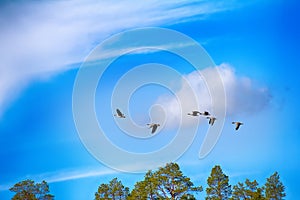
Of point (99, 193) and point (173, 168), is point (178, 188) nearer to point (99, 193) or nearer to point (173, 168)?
point (173, 168)

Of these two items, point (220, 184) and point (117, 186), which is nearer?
point (220, 184)

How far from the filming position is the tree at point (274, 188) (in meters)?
56.6

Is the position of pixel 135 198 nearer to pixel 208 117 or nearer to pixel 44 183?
pixel 44 183

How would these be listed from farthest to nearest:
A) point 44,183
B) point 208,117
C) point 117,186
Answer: point 44,183 → point 117,186 → point 208,117

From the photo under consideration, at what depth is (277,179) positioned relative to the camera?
2258 inches

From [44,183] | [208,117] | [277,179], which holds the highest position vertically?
[44,183]

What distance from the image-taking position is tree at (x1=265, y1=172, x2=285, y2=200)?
5659cm

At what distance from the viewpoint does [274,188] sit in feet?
187

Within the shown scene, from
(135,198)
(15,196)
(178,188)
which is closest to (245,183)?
(178,188)

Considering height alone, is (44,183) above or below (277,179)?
above

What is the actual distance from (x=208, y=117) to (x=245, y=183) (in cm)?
1730

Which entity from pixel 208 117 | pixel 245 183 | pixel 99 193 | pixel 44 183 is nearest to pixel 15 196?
pixel 44 183

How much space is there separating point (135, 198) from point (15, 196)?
13548mm

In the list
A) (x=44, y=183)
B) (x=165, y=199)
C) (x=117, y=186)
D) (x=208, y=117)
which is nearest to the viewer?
(x=208, y=117)
